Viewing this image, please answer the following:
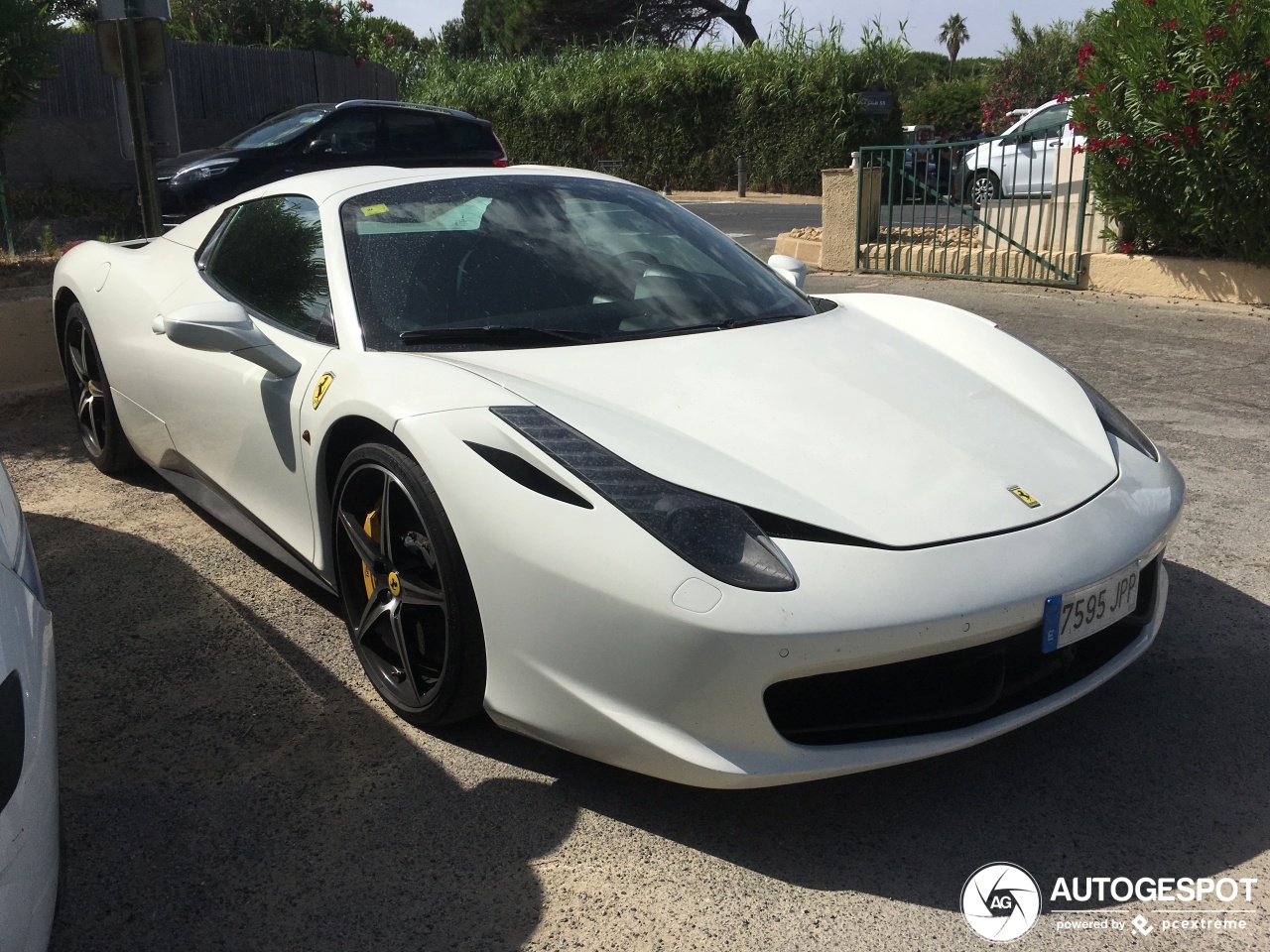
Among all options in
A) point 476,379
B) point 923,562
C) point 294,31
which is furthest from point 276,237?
point 294,31

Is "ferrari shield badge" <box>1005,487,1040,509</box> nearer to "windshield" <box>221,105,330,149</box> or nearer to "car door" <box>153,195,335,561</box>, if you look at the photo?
"car door" <box>153,195,335,561</box>

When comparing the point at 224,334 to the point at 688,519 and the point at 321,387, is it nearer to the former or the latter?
the point at 321,387

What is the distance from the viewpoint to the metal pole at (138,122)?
584 centimetres

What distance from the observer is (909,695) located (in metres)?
2.21

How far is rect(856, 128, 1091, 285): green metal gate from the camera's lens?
358 inches

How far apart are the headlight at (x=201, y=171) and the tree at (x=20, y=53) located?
3398 millimetres

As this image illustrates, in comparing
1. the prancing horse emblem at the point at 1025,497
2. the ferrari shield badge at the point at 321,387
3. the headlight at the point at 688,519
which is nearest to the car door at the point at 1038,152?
the prancing horse emblem at the point at 1025,497

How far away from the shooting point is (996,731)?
2221mm

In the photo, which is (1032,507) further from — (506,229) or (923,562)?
(506,229)

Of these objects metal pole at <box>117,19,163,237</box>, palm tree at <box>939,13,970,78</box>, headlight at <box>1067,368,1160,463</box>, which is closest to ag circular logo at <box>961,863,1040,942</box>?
headlight at <box>1067,368,1160,463</box>

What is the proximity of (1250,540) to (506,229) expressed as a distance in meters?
2.59

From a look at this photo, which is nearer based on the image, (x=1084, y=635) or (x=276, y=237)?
(x=1084, y=635)

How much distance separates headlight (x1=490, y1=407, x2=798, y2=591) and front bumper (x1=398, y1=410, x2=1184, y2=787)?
0.03 m

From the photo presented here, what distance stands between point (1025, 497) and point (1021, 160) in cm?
1216
